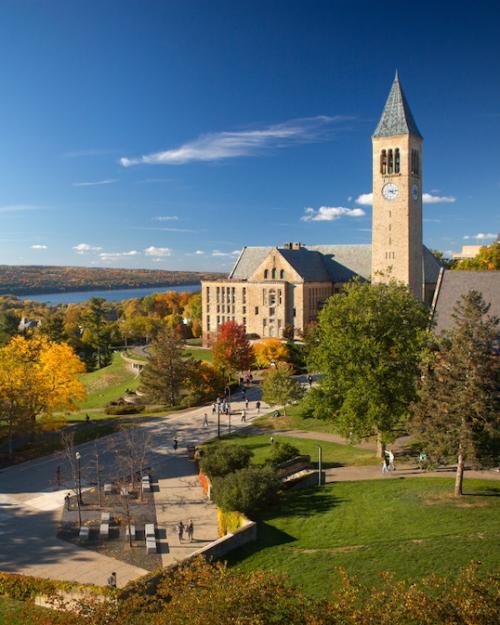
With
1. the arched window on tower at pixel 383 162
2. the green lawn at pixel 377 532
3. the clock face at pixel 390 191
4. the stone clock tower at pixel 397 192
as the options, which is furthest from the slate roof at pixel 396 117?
the green lawn at pixel 377 532

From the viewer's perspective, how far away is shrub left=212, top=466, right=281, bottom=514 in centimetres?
2522

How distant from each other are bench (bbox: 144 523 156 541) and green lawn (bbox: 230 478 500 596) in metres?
4.45

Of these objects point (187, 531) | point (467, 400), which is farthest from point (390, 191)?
point (187, 531)

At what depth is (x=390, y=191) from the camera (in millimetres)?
64000

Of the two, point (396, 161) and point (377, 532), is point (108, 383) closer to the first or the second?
point (396, 161)

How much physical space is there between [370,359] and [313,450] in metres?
7.90

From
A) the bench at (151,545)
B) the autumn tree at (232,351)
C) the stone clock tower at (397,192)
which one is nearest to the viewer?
the bench at (151,545)

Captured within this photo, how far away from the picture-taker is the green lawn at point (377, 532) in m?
19.7

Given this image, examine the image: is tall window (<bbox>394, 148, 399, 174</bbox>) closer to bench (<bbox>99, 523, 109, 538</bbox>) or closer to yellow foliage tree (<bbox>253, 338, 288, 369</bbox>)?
yellow foliage tree (<bbox>253, 338, 288, 369</bbox>)

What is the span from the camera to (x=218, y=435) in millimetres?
41281

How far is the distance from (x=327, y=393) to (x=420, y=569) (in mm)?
14122

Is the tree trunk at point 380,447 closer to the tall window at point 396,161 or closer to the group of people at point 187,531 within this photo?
the group of people at point 187,531

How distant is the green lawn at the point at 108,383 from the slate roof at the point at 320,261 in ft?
75.6

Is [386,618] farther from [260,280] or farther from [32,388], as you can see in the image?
[260,280]
